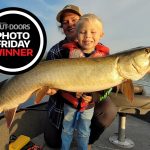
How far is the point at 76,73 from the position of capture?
3004 millimetres

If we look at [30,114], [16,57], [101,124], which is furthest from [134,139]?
[16,57]

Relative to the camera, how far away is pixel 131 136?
498 centimetres

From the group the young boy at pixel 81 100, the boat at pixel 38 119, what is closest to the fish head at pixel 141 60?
the young boy at pixel 81 100

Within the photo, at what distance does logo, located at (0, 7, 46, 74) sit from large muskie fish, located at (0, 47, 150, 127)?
2.13 ft

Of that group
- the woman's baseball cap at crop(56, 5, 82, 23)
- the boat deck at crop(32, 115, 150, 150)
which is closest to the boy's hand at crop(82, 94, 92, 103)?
the boat deck at crop(32, 115, 150, 150)

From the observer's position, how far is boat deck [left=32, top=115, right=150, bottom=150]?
4344 millimetres

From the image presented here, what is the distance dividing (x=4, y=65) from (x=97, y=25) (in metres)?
1.56

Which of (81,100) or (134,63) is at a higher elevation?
(134,63)

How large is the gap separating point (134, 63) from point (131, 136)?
2417 mm

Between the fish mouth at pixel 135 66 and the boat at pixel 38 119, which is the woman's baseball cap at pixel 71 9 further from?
the fish mouth at pixel 135 66

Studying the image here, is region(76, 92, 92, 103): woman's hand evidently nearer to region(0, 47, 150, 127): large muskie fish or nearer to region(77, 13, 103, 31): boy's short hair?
region(0, 47, 150, 127): large muskie fish

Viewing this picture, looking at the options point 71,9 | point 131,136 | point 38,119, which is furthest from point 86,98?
point 131,136

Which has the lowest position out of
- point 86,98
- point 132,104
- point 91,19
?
point 132,104

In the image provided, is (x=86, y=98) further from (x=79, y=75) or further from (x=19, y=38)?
(x=19, y=38)
